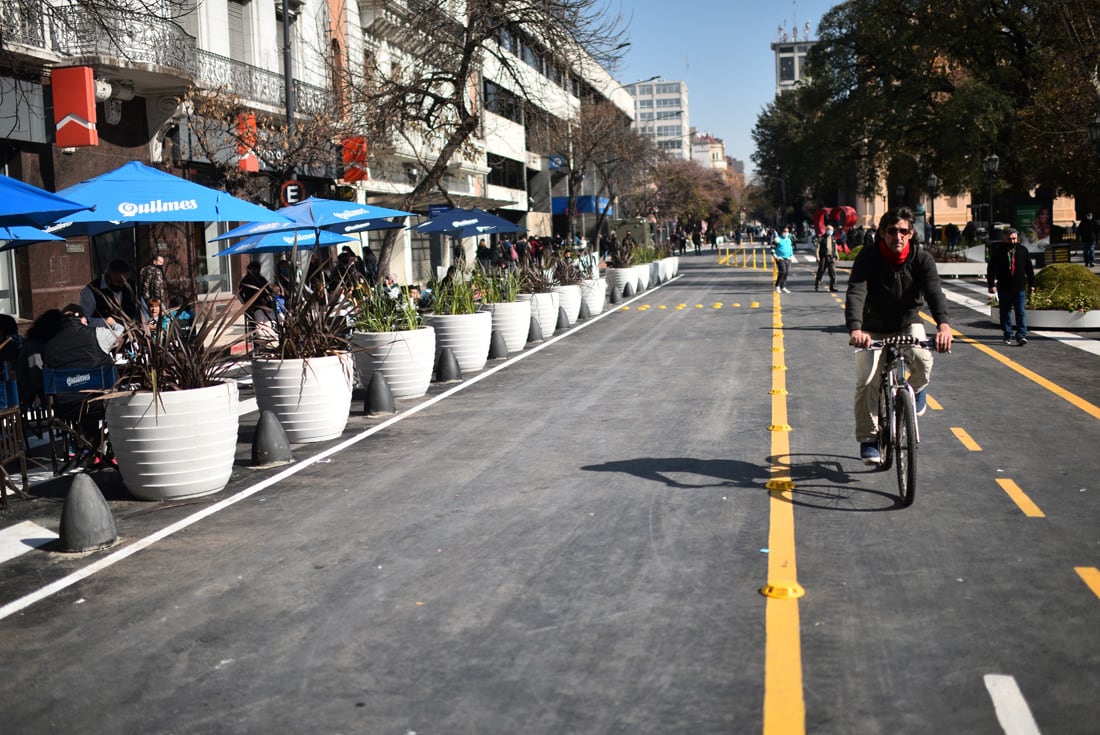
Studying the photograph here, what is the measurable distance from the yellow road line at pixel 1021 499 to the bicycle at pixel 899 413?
671 mm

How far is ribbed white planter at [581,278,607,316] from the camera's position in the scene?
25.1 m

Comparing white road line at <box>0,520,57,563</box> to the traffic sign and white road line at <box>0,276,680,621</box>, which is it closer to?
white road line at <box>0,276,680,621</box>

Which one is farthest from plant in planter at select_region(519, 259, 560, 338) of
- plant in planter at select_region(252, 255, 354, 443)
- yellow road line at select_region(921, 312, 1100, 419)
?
plant in planter at select_region(252, 255, 354, 443)

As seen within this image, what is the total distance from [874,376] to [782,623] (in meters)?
3.15

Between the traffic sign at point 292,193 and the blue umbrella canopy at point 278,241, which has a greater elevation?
the traffic sign at point 292,193

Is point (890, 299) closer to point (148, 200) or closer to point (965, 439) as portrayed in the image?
point (965, 439)

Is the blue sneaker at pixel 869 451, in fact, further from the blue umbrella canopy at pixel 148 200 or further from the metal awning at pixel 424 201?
the metal awning at pixel 424 201

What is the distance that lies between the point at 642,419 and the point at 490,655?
637cm

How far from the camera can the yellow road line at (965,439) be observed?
30.0 feet

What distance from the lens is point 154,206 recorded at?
473 inches

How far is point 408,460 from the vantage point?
30.8 feet

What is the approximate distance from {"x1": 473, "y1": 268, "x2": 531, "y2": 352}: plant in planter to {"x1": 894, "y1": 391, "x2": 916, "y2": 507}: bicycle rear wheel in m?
10.7

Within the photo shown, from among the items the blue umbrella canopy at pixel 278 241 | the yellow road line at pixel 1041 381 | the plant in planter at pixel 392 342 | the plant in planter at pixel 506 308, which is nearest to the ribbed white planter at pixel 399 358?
the plant in planter at pixel 392 342

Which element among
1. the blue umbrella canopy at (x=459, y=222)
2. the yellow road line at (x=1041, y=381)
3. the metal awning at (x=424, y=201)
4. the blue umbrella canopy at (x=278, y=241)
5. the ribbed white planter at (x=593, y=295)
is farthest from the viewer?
the metal awning at (x=424, y=201)
